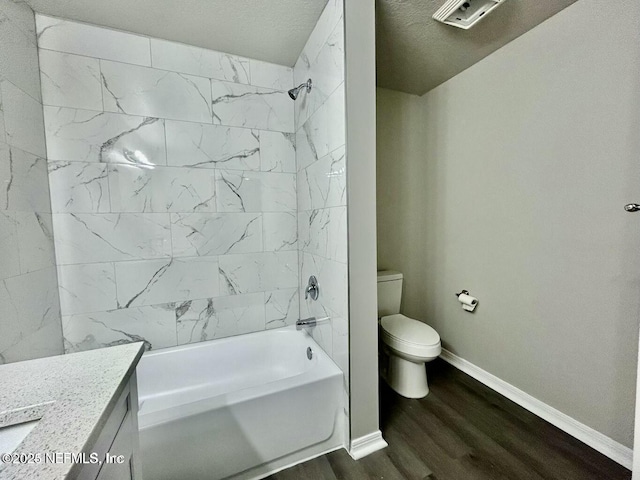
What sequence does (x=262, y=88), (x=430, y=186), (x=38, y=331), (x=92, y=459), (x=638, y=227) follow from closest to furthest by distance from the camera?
1. (x=92, y=459)
2. (x=638, y=227)
3. (x=38, y=331)
4. (x=262, y=88)
5. (x=430, y=186)

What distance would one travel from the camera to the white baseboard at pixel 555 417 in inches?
52.1

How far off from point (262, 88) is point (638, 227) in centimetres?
235

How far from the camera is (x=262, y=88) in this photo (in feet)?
6.52

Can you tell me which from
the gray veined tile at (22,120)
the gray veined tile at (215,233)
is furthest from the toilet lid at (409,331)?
the gray veined tile at (22,120)

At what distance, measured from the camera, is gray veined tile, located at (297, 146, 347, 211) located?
54.3 inches

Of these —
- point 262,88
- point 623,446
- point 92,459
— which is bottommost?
point 623,446

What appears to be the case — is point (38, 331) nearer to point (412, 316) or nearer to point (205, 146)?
point (205, 146)

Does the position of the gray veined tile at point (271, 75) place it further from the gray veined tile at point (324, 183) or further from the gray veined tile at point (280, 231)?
the gray veined tile at point (280, 231)

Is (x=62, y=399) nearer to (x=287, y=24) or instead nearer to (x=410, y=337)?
(x=410, y=337)

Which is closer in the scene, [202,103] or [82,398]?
[82,398]

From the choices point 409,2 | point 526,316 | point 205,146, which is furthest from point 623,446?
point 205,146

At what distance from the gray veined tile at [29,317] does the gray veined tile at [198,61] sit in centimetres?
148

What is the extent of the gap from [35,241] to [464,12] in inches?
105

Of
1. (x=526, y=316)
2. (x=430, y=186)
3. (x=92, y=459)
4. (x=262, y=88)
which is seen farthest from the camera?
(x=430, y=186)
